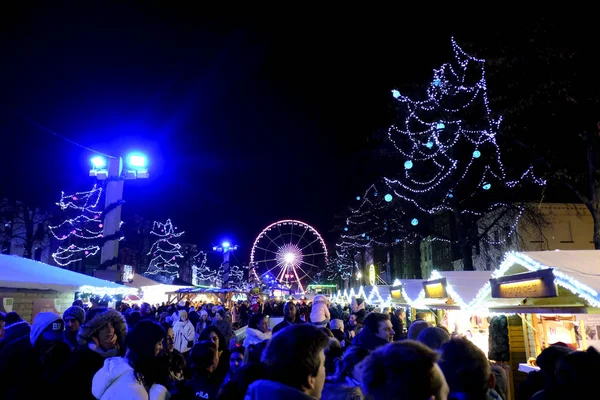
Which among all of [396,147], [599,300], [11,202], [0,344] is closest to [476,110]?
[396,147]

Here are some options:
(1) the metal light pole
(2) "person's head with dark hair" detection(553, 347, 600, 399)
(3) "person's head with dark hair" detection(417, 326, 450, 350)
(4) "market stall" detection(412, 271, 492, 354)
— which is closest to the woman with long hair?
(3) "person's head with dark hair" detection(417, 326, 450, 350)

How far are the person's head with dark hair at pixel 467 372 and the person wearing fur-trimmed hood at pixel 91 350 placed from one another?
239 cm

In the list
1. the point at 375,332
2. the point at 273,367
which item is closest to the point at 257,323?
the point at 375,332

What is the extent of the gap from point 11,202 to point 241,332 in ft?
112

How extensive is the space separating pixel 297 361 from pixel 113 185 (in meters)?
31.4

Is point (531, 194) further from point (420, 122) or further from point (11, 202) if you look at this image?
point (11, 202)

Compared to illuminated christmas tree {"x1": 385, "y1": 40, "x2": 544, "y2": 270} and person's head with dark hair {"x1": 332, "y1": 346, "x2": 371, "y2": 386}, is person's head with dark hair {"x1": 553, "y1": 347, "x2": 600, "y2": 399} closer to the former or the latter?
person's head with dark hair {"x1": 332, "y1": 346, "x2": 371, "y2": 386}

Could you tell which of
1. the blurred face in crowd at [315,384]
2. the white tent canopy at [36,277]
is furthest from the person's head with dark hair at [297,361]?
the white tent canopy at [36,277]

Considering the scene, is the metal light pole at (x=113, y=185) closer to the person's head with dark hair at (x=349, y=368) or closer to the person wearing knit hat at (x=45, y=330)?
the person wearing knit hat at (x=45, y=330)

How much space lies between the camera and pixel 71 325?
571 centimetres

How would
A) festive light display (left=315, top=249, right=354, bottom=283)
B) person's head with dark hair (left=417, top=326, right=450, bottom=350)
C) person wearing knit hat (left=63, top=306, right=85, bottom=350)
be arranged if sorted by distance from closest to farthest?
person's head with dark hair (left=417, top=326, right=450, bottom=350) < person wearing knit hat (left=63, top=306, right=85, bottom=350) < festive light display (left=315, top=249, right=354, bottom=283)

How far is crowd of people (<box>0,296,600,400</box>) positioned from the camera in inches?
76.1

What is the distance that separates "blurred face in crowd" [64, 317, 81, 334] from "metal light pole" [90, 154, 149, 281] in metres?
25.9

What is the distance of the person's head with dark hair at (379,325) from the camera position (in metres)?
5.22
